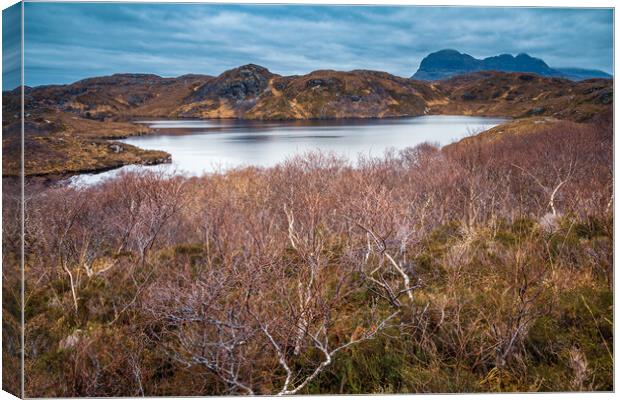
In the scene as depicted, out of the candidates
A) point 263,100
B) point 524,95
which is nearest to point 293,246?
point 263,100

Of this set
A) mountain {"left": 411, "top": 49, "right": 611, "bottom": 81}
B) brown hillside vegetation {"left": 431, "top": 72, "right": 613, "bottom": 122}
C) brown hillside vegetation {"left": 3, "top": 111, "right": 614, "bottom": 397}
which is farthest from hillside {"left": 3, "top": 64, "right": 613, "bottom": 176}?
brown hillside vegetation {"left": 3, "top": 111, "right": 614, "bottom": 397}

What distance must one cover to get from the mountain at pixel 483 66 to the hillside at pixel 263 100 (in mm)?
131

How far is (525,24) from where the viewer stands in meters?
4.61

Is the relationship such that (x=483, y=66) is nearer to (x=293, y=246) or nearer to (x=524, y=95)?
(x=524, y=95)

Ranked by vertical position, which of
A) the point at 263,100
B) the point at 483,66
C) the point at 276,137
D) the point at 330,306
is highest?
the point at 483,66

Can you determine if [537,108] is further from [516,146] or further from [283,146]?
[516,146]

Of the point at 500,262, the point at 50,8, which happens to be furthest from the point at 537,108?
the point at 50,8

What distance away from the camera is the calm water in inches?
252

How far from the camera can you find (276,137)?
659cm

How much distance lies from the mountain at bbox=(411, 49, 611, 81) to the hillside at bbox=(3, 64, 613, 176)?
5.1 inches

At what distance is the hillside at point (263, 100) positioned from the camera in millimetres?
5066

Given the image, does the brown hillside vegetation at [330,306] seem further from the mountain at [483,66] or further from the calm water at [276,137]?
the calm water at [276,137]

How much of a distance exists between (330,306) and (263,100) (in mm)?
3141

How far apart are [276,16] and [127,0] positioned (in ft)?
4.57
